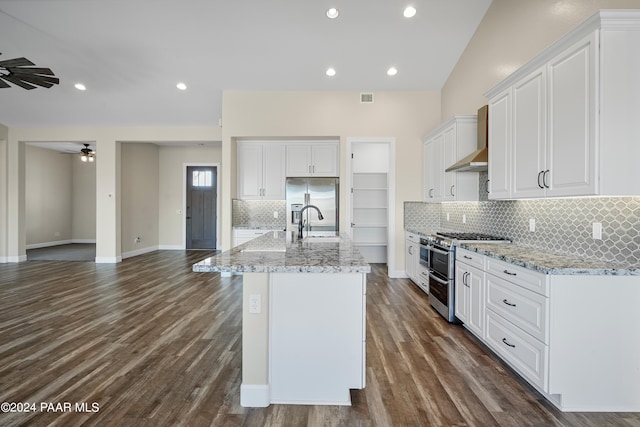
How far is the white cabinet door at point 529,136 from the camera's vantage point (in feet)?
8.31

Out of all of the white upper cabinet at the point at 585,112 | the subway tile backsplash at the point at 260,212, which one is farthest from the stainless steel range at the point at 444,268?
the subway tile backsplash at the point at 260,212

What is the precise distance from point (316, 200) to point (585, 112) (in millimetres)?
4247

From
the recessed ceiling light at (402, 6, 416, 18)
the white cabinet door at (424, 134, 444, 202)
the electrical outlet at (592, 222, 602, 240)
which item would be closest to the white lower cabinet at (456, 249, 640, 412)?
the electrical outlet at (592, 222, 602, 240)

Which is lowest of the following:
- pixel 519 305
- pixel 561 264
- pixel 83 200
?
pixel 519 305

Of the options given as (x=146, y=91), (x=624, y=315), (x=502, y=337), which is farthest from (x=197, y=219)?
(x=624, y=315)

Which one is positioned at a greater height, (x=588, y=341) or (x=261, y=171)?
(x=261, y=171)

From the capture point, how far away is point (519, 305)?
233cm

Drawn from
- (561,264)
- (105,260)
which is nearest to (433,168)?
(561,264)

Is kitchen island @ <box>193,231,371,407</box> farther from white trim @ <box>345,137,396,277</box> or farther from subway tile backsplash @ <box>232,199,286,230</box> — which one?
subway tile backsplash @ <box>232,199,286,230</box>

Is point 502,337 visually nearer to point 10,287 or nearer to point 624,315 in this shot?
point 624,315

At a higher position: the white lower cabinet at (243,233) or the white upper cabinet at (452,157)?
the white upper cabinet at (452,157)

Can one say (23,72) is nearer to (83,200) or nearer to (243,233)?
(243,233)

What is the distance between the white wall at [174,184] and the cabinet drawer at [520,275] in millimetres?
7738

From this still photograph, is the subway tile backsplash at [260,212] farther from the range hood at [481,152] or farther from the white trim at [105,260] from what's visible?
the range hood at [481,152]
